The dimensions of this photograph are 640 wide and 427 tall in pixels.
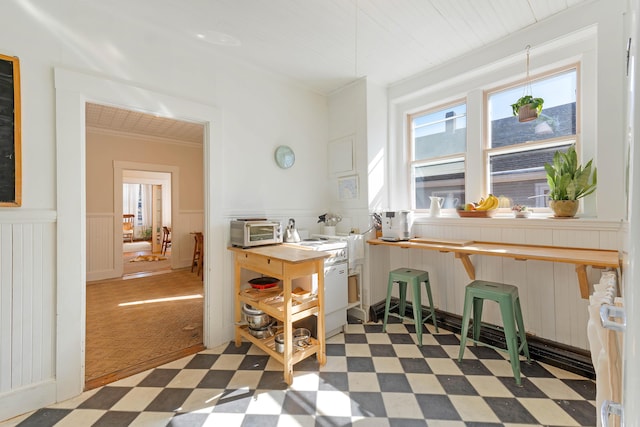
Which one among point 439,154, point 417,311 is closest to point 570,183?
point 439,154

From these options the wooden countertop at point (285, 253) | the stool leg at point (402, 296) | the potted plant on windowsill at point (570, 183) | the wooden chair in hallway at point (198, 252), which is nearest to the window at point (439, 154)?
the potted plant on windowsill at point (570, 183)

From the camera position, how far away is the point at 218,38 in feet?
8.11

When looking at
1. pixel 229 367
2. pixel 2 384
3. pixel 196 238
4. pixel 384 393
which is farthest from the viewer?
pixel 196 238

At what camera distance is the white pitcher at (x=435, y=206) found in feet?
10.3

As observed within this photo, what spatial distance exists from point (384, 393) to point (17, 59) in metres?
3.33

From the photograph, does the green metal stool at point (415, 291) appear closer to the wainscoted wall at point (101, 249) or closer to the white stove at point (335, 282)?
the white stove at point (335, 282)

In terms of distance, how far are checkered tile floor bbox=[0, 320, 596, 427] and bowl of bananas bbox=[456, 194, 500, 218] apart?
1.26 m

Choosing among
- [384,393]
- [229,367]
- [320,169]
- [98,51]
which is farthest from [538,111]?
[98,51]

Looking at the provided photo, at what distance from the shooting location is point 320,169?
362 centimetres

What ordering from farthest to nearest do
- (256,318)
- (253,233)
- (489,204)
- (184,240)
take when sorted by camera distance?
(184,240) < (489,204) < (253,233) < (256,318)

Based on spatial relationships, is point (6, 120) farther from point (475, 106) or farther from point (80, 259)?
point (475, 106)

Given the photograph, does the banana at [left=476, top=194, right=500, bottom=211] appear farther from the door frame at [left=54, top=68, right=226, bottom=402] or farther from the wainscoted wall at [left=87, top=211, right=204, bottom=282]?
the wainscoted wall at [left=87, top=211, right=204, bottom=282]

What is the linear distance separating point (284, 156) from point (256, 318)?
70.1 inches

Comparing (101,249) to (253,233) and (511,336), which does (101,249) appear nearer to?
(253,233)
